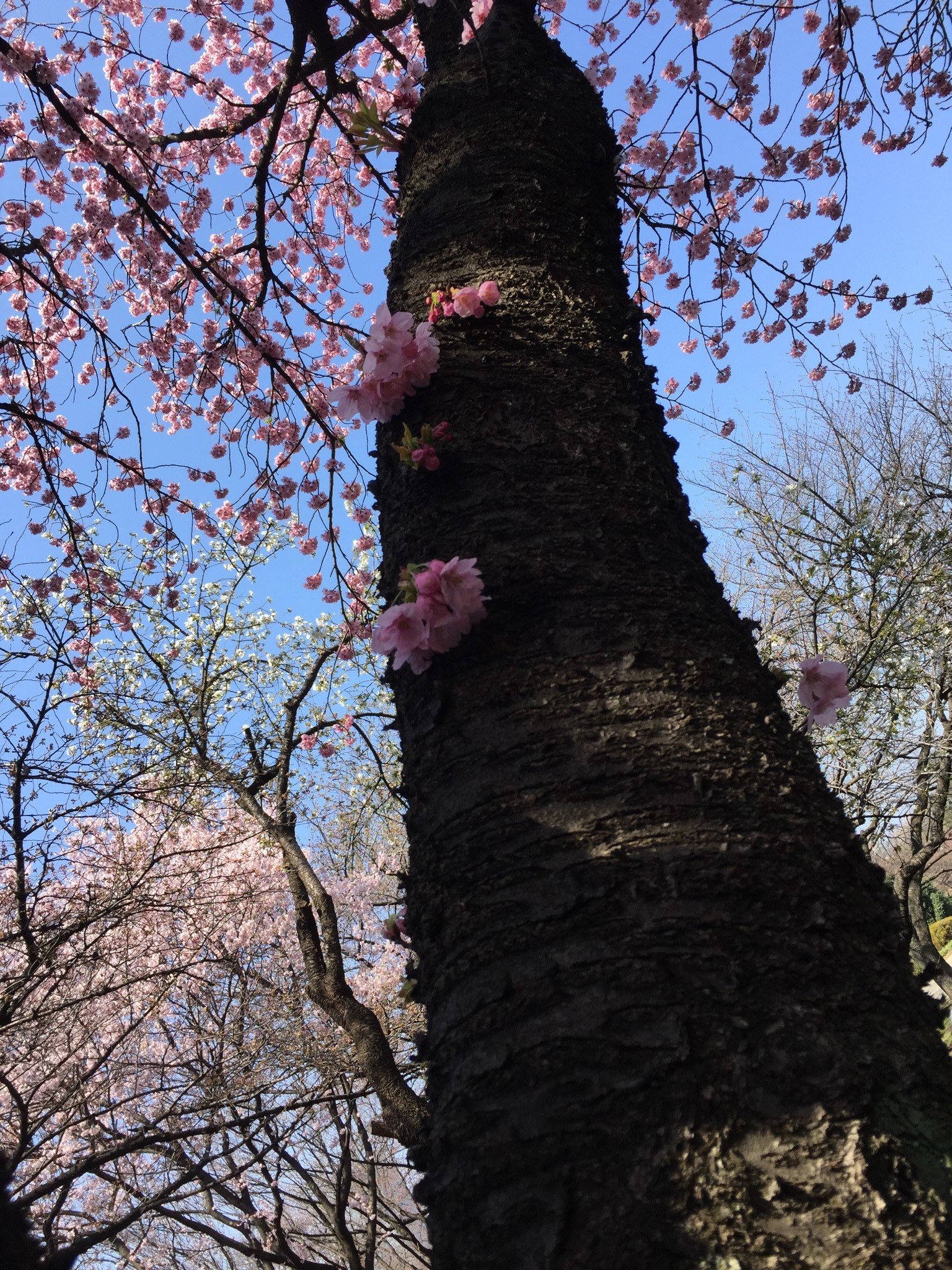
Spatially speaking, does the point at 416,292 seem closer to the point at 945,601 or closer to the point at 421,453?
the point at 421,453

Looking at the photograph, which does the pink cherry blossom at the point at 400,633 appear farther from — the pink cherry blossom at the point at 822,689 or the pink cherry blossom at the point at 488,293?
the pink cherry blossom at the point at 822,689

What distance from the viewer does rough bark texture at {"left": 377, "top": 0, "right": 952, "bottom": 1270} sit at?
2.35ft

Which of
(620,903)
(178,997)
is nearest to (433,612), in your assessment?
(620,903)

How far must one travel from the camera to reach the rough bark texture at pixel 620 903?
2.35ft

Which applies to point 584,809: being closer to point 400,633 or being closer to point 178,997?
point 400,633

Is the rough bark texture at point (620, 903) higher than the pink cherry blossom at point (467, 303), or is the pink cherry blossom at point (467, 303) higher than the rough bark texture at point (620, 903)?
the pink cherry blossom at point (467, 303)

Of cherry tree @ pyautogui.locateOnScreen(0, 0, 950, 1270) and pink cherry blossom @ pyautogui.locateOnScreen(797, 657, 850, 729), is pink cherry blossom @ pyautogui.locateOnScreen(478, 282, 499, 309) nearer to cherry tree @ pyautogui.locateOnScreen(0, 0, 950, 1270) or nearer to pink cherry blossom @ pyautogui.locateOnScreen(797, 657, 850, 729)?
cherry tree @ pyautogui.locateOnScreen(0, 0, 950, 1270)

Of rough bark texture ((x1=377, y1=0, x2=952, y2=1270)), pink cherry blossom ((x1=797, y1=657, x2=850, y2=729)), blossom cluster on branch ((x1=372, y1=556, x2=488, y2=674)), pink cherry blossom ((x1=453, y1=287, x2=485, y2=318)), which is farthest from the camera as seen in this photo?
pink cherry blossom ((x1=797, y1=657, x2=850, y2=729))

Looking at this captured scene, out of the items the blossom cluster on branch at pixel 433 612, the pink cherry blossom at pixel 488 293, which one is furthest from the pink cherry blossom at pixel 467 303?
the blossom cluster on branch at pixel 433 612

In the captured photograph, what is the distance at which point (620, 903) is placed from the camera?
2.92ft

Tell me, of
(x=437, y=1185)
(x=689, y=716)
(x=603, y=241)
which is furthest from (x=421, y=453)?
(x=437, y=1185)

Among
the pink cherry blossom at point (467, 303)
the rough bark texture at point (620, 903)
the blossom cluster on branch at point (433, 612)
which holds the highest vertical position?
the pink cherry blossom at point (467, 303)

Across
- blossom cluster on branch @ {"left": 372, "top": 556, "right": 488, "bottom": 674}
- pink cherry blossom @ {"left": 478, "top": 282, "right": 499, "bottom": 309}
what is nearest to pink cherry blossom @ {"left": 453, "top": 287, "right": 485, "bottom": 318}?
pink cherry blossom @ {"left": 478, "top": 282, "right": 499, "bottom": 309}

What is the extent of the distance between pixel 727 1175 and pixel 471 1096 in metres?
0.27
